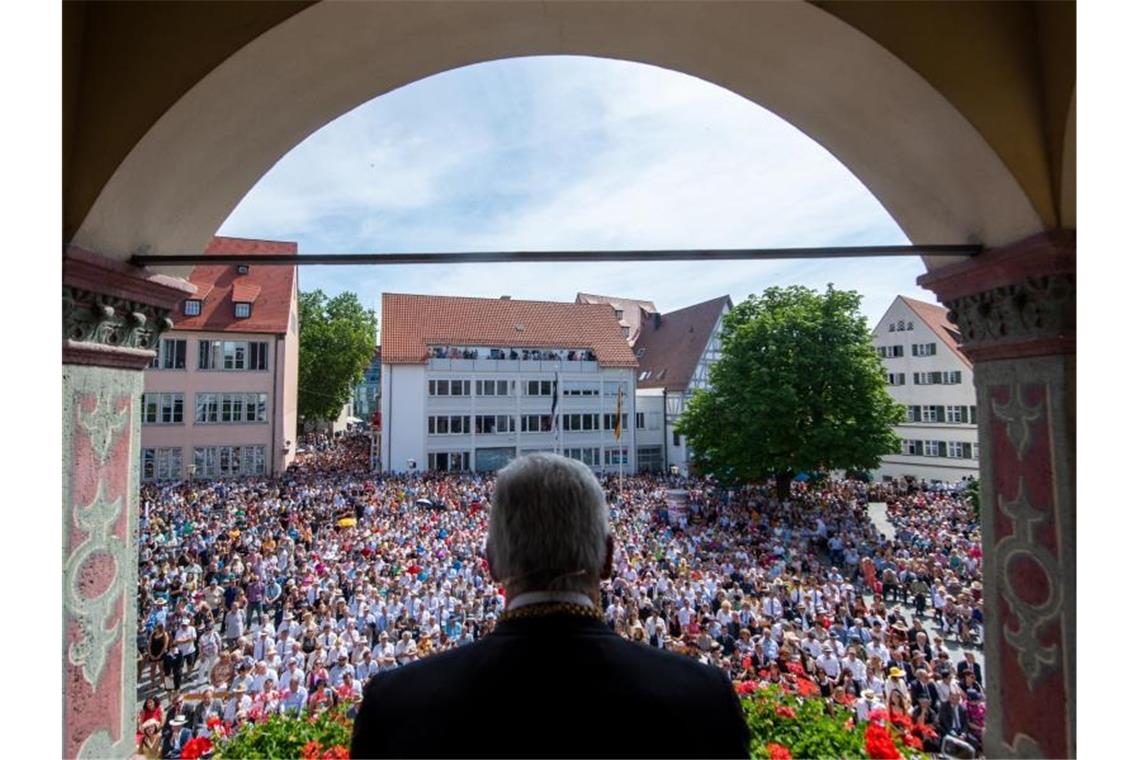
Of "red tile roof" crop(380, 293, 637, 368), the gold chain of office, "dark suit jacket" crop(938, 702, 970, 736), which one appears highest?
"red tile roof" crop(380, 293, 637, 368)

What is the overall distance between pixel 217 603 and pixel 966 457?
97.5 ft

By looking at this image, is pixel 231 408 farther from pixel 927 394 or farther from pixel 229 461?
pixel 927 394

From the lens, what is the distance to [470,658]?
1.26 meters

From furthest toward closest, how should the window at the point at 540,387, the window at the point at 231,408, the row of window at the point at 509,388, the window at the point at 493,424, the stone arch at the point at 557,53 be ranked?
1. the window at the point at 540,387
2. the window at the point at 493,424
3. the row of window at the point at 509,388
4. the window at the point at 231,408
5. the stone arch at the point at 557,53

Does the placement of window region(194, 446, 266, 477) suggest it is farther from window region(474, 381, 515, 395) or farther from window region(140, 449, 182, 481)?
window region(474, 381, 515, 395)

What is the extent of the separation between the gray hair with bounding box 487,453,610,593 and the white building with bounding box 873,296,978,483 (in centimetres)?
3010

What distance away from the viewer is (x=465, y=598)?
32.2 feet

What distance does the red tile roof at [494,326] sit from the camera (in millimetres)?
30250

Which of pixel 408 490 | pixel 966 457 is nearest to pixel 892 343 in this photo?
pixel 966 457

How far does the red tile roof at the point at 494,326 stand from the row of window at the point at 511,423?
2.96 m

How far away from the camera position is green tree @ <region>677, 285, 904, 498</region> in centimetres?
2041

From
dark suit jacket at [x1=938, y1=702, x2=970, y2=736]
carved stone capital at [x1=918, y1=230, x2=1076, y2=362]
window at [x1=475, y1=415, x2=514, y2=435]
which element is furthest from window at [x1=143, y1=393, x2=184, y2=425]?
carved stone capital at [x1=918, y1=230, x2=1076, y2=362]

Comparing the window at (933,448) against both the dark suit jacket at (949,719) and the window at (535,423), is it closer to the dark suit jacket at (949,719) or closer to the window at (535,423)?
the window at (535,423)

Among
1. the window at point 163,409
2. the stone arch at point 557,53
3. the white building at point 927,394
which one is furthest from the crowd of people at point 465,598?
the white building at point 927,394
